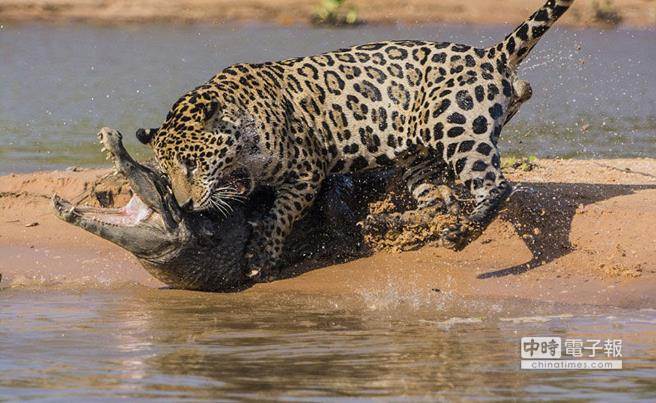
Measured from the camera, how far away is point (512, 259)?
10219 millimetres

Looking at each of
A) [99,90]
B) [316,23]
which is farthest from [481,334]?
[316,23]

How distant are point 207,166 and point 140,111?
27.2 ft

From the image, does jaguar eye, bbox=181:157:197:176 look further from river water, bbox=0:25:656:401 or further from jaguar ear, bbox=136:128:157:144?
river water, bbox=0:25:656:401

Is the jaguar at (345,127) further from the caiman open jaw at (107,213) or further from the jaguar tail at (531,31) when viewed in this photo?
the caiman open jaw at (107,213)

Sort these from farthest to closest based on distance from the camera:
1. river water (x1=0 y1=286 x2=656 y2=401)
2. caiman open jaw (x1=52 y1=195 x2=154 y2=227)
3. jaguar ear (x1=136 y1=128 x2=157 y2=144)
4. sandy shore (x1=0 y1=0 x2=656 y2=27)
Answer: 1. sandy shore (x1=0 y1=0 x2=656 y2=27)
2. jaguar ear (x1=136 y1=128 x2=157 y2=144)
3. caiman open jaw (x1=52 y1=195 x2=154 y2=227)
4. river water (x1=0 y1=286 x2=656 y2=401)

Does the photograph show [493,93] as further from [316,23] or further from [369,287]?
[316,23]

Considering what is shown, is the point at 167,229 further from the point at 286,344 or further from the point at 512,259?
the point at 512,259

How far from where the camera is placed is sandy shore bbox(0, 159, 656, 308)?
31.7ft

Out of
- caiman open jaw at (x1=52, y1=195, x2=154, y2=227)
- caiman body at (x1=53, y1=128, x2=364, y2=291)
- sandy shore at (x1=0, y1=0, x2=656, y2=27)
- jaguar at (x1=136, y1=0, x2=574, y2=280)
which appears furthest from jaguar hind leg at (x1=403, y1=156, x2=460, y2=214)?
sandy shore at (x1=0, y1=0, x2=656, y2=27)

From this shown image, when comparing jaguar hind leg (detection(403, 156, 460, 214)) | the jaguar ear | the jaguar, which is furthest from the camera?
jaguar hind leg (detection(403, 156, 460, 214))

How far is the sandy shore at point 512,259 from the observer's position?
9.66m

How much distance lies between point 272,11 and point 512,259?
1651 centimetres

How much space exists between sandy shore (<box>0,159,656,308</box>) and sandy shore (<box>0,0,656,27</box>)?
1455 cm

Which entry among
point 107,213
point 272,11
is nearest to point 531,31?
point 107,213
